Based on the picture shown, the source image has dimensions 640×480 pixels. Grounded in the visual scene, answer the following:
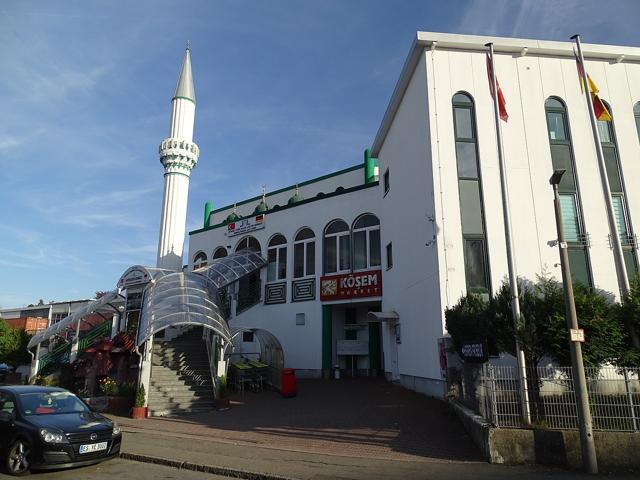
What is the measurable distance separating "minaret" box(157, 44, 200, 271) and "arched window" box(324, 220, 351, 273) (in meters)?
10.8

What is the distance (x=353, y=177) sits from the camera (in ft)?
86.7

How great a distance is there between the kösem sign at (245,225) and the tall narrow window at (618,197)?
17666 millimetres

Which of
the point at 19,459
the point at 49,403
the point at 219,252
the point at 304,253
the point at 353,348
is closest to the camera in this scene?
the point at 19,459

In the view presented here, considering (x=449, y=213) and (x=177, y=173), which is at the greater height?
(x=177, y=173)

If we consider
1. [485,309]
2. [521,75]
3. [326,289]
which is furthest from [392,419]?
[521,75]

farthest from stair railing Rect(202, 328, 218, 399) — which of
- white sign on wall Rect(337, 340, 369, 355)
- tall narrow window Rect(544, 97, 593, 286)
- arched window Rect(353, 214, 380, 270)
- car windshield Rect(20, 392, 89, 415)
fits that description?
tall narrow window Rect(544, 97, 593, 286)

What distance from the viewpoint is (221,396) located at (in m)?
15.4

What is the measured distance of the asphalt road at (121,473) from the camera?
24.5ft

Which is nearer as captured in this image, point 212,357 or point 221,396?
point 221,396

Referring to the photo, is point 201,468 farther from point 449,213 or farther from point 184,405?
point 449,213

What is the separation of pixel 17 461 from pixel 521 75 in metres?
18.0

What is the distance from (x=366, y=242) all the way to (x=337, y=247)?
1730 mm

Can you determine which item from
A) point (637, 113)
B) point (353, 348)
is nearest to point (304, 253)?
point (353, 348)

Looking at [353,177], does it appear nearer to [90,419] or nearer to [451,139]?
[451,139]
